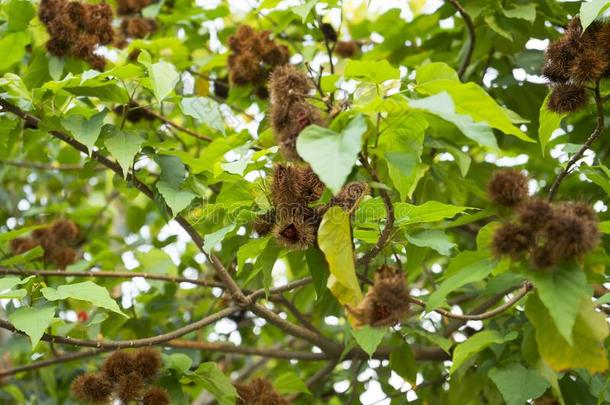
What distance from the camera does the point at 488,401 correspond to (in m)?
2.93

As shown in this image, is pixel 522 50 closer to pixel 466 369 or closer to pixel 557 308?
pixel 466 369

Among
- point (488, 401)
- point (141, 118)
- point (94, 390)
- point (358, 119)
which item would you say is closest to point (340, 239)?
point (358, 119)

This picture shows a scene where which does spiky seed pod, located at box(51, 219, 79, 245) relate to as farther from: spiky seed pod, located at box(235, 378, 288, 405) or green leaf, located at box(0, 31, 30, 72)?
spiky seed pod, located at box(235, 378, 288, 405)

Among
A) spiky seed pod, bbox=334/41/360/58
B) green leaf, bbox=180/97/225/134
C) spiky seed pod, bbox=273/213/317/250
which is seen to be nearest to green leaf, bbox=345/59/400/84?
spiky seed pod, bbox=273/213/317/250

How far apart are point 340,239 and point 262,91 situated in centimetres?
180

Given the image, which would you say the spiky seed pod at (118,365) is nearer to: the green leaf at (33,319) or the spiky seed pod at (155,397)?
the spiky seed pod at (155,397)

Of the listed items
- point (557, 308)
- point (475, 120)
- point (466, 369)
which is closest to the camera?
point (557, 308)

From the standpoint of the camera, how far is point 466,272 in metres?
1.84

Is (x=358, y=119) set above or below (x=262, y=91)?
→ above

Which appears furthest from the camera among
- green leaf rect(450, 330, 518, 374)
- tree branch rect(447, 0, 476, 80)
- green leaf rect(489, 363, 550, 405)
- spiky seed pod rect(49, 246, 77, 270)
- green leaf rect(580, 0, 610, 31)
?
spiky seed pod rect(49, 246, 77, 270)

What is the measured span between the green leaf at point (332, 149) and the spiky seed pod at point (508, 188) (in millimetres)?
423

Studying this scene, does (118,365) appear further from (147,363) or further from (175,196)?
(175,196)

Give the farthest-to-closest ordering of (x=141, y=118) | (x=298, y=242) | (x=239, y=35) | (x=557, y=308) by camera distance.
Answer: (x=141, y=118) < (x=239, y=35) < (x=298, y=242) < (x=557, y=308)

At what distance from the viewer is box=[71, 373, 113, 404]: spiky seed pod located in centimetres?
246
